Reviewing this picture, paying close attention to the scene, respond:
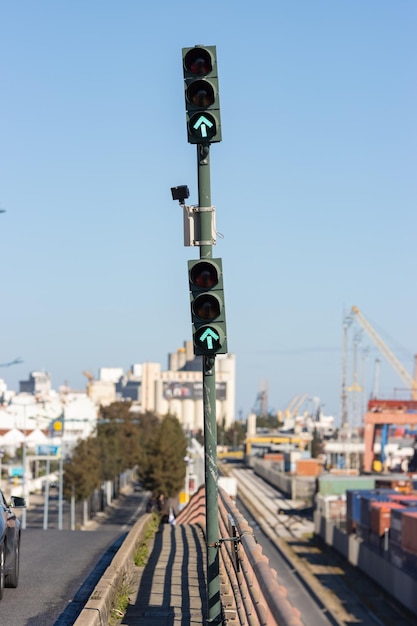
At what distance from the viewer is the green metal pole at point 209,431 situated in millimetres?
10641

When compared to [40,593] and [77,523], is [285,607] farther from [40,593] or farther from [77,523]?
[77,523]

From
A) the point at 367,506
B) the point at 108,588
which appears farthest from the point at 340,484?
the point at 108,588

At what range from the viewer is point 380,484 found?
3991 inches

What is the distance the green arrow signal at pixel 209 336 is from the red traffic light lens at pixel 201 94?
226 cm

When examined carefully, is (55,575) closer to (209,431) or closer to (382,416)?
(209,431)

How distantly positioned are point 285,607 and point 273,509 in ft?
347

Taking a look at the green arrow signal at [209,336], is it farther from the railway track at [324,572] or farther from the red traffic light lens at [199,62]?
the railway track at [324,572]

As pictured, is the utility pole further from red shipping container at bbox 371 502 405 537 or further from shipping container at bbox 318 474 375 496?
shipping container at bbox 318 474 375 496

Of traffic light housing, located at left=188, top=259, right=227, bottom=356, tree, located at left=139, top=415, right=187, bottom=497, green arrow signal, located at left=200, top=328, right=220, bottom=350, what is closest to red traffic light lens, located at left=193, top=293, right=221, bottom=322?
traffic light housing, located at left=188, top=259, right=227, bottom=356

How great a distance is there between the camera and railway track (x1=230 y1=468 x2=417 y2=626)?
50062 millimetres

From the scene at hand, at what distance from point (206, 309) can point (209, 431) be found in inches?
49.9

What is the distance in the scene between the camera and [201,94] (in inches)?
419

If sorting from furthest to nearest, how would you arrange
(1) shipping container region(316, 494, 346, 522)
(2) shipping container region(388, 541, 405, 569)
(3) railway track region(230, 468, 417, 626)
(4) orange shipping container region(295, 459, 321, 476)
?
(4) orange shipping container region(295, 459, 321, 476) → (1) shipping container region(316, 494, 346, 522) → (2) shipping container region(388, 541, 405, 569) → (3) railway track region(230, 468, 417, 626)

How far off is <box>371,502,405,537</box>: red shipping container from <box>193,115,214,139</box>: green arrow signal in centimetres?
5056
